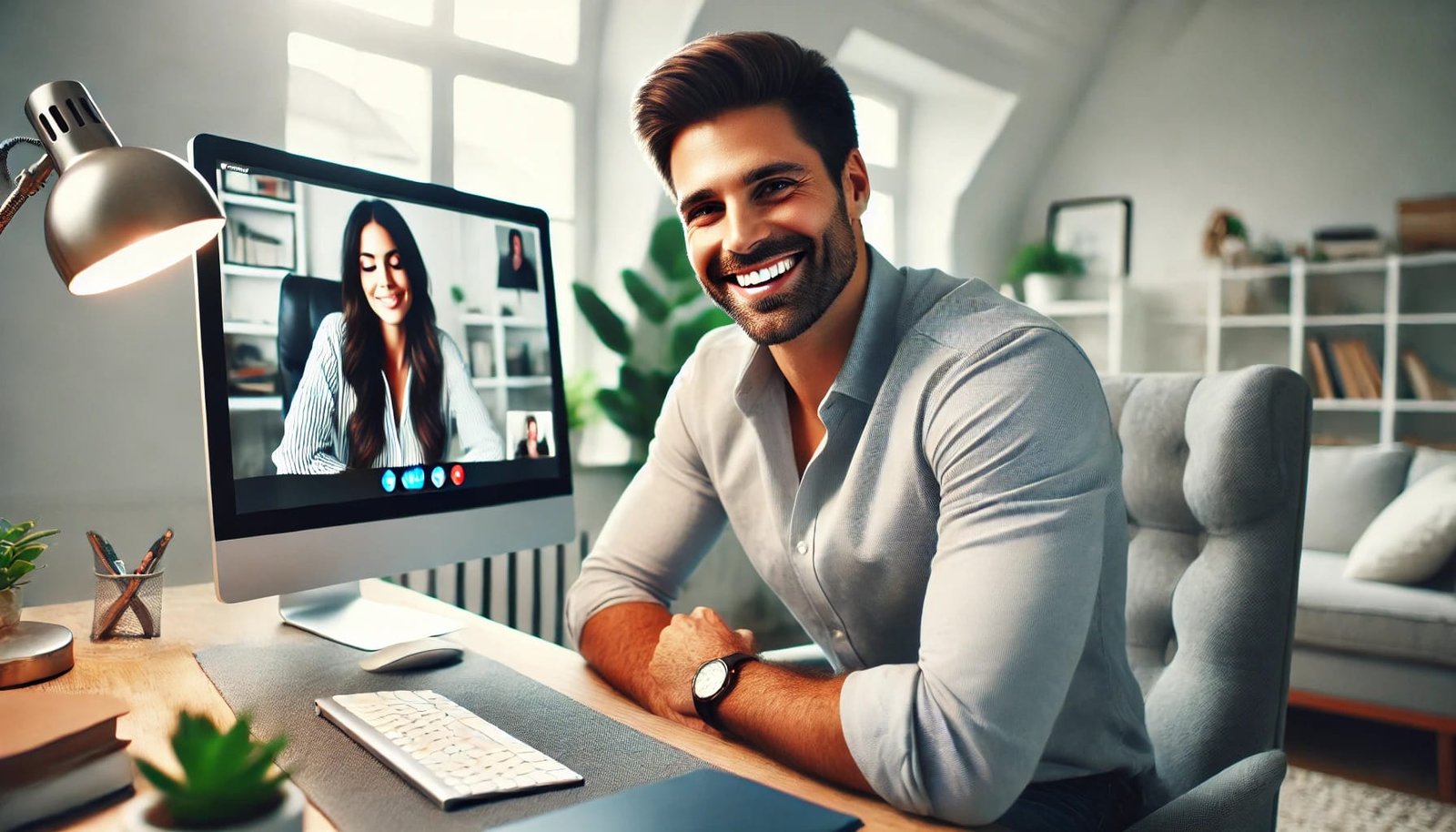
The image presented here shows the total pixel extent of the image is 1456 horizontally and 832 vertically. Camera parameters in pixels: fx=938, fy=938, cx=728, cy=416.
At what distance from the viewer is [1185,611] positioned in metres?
1.14

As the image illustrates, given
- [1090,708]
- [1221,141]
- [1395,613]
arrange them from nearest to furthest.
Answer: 1. [1090,708]
2. [1395,613]
3. [1221,141]

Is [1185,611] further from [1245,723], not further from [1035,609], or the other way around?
[1035,609]

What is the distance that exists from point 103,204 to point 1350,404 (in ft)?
16.1

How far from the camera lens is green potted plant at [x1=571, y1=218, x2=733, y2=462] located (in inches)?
123

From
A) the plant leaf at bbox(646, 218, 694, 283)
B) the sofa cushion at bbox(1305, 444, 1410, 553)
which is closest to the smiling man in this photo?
the plant leaf at bbox(646, 218, 694, 283)

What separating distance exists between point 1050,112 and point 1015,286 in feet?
3.16

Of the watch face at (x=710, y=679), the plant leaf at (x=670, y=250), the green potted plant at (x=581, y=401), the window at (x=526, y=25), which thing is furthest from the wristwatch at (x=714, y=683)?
the window at (x=526, y=25)

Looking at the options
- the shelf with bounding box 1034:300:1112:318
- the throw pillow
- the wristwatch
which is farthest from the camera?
the shelf with bounding box 1034:300:1112:318

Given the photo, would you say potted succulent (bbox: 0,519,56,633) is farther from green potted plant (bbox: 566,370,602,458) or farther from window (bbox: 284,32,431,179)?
green potted plant (bbox: 566,370,602,458)

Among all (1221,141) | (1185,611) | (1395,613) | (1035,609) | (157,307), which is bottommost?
(1395,613)

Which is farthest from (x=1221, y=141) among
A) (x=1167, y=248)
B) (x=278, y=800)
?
(x=278, y=800)

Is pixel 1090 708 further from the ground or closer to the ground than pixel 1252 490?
closer to the ground

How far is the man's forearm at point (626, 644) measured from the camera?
1020 millimetres

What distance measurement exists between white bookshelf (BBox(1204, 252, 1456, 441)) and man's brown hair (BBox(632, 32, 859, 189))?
385 centimetres
